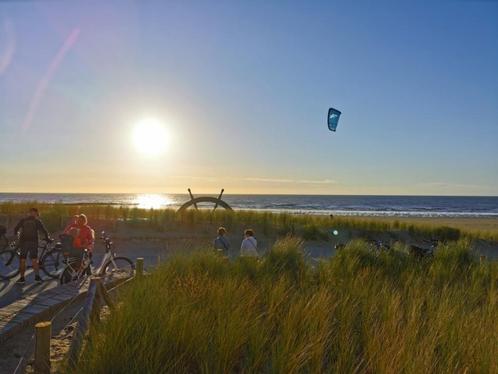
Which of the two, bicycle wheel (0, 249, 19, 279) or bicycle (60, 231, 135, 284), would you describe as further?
bicycle wheel (0, 249, 19, 279)

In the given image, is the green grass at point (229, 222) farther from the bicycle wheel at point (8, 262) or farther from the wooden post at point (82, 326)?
the wooden post at point (82, 326)

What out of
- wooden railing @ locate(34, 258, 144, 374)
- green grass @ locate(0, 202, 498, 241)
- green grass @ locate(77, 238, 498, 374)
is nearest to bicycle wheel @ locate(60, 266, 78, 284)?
green grass @ locate(77, 238, 498, 374)

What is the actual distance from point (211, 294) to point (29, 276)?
6818mm

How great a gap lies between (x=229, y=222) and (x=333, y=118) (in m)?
8.23

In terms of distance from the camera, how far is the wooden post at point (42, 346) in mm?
3852

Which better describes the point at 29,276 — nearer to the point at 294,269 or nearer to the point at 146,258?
the point at 146,258

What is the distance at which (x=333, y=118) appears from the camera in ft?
47.6

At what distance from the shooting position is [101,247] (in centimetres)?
1697

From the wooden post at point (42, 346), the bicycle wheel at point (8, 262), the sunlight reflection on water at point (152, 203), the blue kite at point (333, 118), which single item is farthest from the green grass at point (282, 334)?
the sunlight reflection on water at point (152, 203)

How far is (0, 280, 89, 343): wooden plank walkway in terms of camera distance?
20.0ft

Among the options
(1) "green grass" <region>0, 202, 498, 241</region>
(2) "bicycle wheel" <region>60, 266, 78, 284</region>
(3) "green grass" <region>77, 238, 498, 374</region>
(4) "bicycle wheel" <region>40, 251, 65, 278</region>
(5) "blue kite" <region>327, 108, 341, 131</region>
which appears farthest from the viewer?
(1) "green grass" <region>0, 202, 498, 241</region>

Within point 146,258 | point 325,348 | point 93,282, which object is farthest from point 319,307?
point 146,258

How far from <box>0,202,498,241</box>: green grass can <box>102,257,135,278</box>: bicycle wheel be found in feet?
28.5

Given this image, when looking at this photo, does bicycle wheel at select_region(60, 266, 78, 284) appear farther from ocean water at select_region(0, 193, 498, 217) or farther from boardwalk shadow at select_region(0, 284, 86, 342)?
ocean water at select_region(0, 193, 498, 217)
